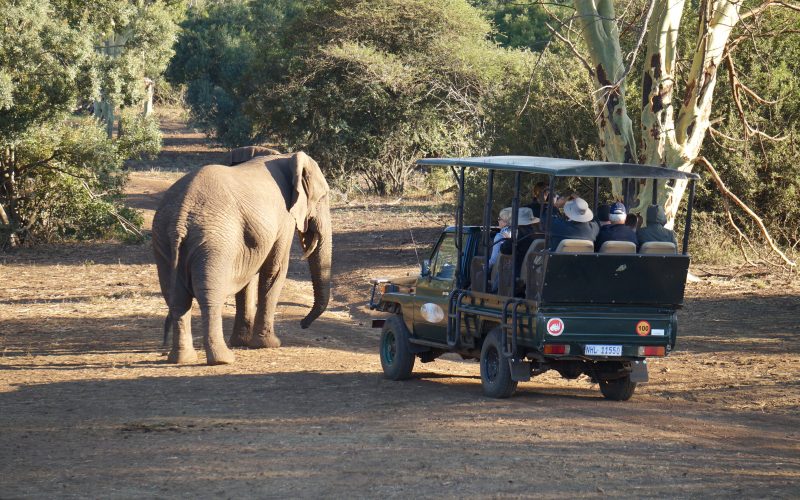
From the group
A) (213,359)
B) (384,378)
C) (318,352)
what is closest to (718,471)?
(384,378)

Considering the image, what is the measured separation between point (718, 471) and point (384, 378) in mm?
5325

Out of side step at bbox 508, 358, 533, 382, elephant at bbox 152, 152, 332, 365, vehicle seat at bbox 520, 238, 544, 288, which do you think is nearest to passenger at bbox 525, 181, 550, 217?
vehicle seat at bbox 520, 238, 544, 288

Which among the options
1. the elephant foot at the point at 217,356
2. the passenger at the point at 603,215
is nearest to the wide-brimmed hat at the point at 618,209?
the passenger at the point at 603,215

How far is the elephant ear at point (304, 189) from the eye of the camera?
15.2 meters

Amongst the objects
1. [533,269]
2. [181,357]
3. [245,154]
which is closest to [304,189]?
[245,154]

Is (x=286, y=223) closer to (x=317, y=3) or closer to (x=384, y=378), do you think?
(x=384, y=378)

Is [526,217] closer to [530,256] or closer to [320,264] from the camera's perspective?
[530,256]

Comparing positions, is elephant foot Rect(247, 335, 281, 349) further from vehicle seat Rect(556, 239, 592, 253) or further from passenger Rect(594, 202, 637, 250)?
vehicle seat Rect(556, 239, 592, 253)

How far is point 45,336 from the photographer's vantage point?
15766 mm

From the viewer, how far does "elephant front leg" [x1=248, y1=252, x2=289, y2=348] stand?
1518cm

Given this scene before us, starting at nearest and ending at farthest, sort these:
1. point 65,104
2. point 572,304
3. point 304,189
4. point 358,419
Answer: point 358,419
point 572,304
point 304,189
point 65,104

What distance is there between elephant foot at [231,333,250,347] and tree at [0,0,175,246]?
9.02 metres

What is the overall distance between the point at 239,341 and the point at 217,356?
193 centimetres

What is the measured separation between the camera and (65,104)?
2344cm
